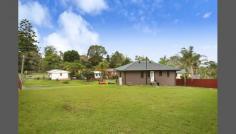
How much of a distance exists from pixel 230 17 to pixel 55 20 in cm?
2184

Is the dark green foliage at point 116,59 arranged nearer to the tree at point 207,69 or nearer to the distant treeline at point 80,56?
the distant treeline at point 80,56

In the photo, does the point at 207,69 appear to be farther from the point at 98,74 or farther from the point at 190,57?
the point at 98,74

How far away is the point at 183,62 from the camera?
38.9m

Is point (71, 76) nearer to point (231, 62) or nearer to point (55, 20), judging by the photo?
point (55, 20)

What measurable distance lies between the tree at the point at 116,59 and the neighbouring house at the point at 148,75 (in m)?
22.6

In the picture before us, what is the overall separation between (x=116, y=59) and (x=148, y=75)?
25432mm

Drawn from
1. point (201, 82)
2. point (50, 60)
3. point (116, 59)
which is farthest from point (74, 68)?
point (201, 82)

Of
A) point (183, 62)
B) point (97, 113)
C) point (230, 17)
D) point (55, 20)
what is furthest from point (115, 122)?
point (183, 62)

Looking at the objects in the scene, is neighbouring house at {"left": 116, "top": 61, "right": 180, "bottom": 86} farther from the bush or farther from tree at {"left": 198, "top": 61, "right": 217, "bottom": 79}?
tree at {"left": 198, "top": 61, "right": 217, "bottom": 79}

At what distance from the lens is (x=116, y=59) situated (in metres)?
54.3

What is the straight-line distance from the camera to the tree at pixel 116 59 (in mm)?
53156

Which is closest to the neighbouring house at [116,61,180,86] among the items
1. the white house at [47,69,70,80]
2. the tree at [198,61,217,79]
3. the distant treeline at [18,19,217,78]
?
the distant treeline at [18,19,217,78]

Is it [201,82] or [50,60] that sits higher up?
[50,60]

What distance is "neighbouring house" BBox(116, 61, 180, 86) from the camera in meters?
29.1
